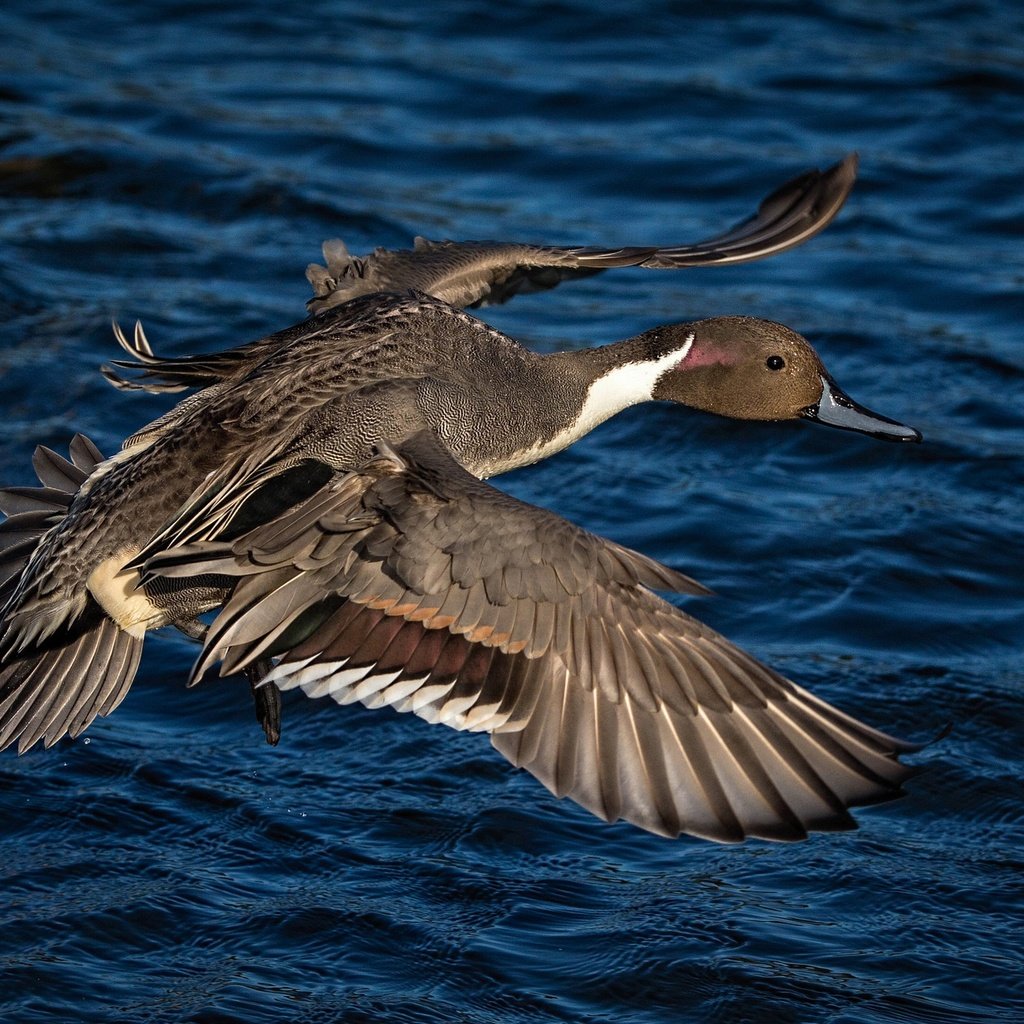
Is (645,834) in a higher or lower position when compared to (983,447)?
lower

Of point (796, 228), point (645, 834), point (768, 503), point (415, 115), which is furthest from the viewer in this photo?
point (415, 115)

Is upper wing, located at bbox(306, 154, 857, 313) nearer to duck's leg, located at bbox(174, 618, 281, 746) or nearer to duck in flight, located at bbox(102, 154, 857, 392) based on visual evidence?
duck in flight, located at bbox(102, 154, 857, 392)

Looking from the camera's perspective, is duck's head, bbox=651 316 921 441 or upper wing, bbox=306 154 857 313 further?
upper wing, bbox=306 154 857 313

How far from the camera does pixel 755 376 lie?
503cm

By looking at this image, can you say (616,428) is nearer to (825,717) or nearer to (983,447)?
(983,447)

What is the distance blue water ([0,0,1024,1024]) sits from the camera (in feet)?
14.7

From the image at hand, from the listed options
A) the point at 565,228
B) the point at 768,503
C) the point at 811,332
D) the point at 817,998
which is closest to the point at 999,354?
the point at 811,332

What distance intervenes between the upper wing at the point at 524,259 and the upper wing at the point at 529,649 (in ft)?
4.27

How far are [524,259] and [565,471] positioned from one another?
1794 millimetres

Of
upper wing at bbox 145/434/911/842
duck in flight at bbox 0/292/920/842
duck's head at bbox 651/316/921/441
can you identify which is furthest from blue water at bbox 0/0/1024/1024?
duck's head at bbox 651/316/921/441

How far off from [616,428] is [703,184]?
252 centimetres

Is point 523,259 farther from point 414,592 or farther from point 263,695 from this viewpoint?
point 414,592

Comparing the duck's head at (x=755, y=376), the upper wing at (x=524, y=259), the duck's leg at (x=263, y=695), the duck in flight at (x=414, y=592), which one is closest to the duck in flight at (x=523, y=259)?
the upper wing at (x=524, y=259)

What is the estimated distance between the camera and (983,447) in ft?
23.2
